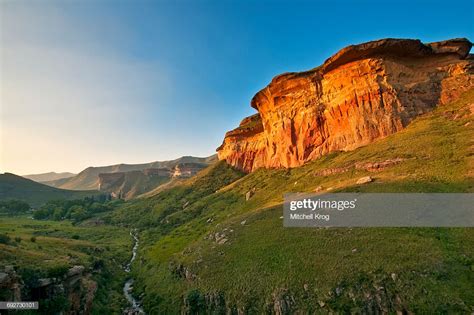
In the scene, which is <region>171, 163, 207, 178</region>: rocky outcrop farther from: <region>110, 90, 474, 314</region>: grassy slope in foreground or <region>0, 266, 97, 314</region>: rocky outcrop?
<region>0, 266, 97, 314</region>: rocky outcrop

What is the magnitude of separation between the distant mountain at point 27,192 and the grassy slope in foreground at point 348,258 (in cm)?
15393

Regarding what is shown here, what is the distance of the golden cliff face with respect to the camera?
52.5 meters

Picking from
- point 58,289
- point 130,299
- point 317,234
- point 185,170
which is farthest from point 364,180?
point 185,170

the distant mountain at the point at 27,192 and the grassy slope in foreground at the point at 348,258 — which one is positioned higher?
the distant mountain at the point at 27,192

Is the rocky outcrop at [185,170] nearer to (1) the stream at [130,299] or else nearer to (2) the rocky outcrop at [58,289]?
(1) the stream at [130,299]

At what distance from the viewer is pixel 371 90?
53.5 metres

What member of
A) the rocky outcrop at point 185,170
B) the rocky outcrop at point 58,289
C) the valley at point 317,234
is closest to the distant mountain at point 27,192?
the rocky outcrop at point 185,170

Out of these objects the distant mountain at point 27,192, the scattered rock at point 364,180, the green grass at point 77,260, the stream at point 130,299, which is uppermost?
the distant mountain at point 27,192

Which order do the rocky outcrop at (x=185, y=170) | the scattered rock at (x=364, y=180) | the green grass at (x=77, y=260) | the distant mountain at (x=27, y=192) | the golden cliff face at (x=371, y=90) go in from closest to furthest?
the green grass at (x=77, y=260)
the scattered rock at (x=364, y=180)
the golden cliff face at (x=371, y=90)
the distant mountain at (x=27, y=192)
the rocky outcrop at (x=185, y=170)

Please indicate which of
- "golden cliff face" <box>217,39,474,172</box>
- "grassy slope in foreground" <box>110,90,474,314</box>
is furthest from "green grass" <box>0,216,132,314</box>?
"golden cliff face" <box>217,39,474,172</box>

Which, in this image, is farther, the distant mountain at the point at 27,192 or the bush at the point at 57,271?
the distant mountain at the point at 27,192

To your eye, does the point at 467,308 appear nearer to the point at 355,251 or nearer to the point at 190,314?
the point at 355,251

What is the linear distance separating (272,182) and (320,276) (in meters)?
40.5

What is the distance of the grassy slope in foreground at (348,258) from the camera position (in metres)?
20.3
